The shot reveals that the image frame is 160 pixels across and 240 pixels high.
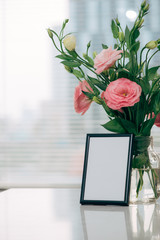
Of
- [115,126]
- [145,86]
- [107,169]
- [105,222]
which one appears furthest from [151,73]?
[105,222]

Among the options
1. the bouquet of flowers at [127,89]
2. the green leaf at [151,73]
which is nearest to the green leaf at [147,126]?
the bouquet of flowers at [127,89]

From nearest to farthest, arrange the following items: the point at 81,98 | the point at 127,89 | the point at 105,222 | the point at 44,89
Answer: the point at 105,222, the point at 127,89, the point at 81,98, the point at 44,89

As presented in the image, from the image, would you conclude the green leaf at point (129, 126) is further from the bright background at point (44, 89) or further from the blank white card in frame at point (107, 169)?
the bright background at point (44, 89)

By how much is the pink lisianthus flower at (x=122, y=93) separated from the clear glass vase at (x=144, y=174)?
12 cm

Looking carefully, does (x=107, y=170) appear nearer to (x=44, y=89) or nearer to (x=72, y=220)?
(x=72, y=220)

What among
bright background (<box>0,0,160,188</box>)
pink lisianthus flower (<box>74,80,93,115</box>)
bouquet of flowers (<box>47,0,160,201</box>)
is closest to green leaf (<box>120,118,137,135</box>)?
bouquet of flowers (<box>47,0,160,201</box>)

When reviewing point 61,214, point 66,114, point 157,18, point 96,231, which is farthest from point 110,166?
point 157,18

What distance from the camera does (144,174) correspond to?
97cm

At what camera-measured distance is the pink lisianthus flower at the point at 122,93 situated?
920 mm

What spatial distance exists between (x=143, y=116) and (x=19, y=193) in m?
0.49

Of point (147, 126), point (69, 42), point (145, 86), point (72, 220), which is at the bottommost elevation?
point (72, 220)

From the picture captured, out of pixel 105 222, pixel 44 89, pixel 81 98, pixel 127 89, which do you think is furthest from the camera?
pixel 44 89

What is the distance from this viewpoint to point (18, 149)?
2.52m

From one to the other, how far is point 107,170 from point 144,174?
0.10m
